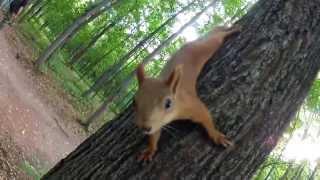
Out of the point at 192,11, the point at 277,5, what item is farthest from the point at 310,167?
the point at 277,5

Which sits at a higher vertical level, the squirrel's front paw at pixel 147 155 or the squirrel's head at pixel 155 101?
the squirrel's head at pixel 155 101

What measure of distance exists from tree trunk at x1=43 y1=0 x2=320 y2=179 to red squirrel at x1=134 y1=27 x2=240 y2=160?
0.25 feet

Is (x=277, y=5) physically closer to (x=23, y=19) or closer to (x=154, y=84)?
(x=154, y=84)

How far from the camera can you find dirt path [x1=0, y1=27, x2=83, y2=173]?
43.0 ft

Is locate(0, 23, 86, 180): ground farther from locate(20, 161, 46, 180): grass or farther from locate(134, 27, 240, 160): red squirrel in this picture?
locate(134, 27, 240, 160): red squirrel

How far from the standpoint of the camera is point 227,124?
3.57m

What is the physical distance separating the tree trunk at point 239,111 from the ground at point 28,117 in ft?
23.8

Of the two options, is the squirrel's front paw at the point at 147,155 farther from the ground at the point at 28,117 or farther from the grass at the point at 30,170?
the grass at the point at 30,170

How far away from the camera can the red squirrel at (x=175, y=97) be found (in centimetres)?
312

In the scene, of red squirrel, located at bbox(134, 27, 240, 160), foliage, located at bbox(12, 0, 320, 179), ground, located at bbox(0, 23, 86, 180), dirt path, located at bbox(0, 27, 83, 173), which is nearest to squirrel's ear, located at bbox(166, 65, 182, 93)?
red squirrel, located at bbox(134, 27, 240, 160)

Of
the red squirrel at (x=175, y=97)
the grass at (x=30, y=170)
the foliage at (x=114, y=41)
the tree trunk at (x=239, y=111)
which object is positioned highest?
the red squirrel at (x=175, y=97)

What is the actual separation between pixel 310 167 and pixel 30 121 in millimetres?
9361

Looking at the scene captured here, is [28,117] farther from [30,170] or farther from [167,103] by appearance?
[167,103]

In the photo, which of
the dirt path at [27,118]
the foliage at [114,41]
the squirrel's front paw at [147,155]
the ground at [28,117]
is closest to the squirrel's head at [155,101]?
→ the squirrel's front paw at [147,155]
